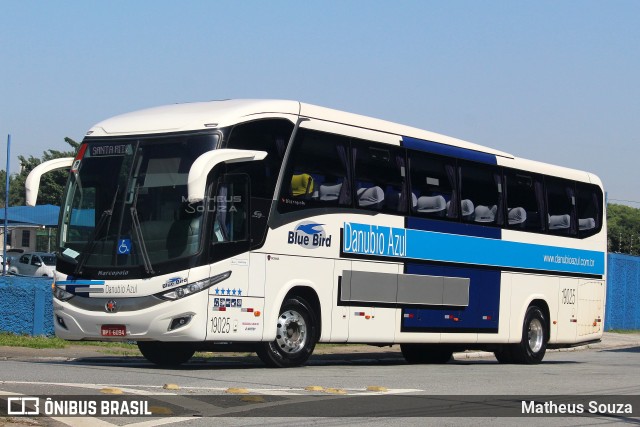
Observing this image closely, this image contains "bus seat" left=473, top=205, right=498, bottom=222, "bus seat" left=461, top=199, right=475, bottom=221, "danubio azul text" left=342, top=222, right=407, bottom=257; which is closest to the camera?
"danubio azul text" left=342, top=222, right=407, bottom=257

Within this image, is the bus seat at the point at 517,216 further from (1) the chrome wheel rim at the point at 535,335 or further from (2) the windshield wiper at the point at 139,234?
(2) the windshield wiper at the point at 139,234

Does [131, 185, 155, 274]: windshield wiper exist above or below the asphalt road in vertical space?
above

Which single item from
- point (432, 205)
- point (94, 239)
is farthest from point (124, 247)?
point (432, 205)

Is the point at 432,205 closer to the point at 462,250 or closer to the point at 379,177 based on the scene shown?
the point at 462,250

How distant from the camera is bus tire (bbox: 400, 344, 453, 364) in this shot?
22.2 metres

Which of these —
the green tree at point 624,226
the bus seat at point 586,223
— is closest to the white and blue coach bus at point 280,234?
the bus seat at point 586,223

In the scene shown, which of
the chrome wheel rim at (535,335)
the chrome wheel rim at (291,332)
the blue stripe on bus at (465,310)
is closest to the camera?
the chrome wheel rim at (291,332)

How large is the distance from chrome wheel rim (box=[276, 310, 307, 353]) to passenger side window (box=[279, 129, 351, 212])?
1.64 metres

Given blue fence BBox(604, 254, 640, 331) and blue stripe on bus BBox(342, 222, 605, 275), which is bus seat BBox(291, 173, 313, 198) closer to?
blue stripe on bus BBox(342, 222, 605, 275)

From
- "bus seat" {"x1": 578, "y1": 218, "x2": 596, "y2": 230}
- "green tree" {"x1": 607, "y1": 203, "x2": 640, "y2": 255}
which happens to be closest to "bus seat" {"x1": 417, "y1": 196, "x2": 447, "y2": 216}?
"bus seat" {"x1": 578, "y1": 218, "x2": 596, "y2": 230}

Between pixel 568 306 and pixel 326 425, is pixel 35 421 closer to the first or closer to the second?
pixel 326 425

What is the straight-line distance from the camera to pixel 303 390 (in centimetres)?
1235

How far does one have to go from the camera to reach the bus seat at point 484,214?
20.7 meters

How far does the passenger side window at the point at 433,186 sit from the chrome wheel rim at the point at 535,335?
379cm
